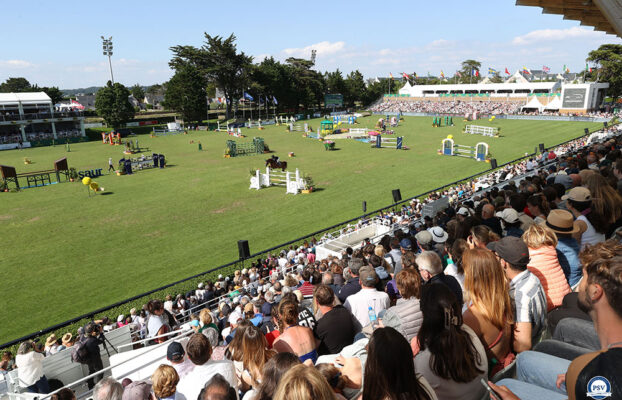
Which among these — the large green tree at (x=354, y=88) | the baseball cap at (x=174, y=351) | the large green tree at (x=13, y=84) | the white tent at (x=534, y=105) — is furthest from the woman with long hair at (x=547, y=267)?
the large green tree at (x=13, y=84)

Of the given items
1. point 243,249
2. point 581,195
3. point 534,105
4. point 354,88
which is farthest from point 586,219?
point 354,88

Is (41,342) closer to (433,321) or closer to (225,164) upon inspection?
(433,321)

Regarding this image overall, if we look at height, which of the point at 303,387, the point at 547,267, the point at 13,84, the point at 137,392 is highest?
the point at 13,84

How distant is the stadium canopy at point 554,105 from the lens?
6844 centimetres

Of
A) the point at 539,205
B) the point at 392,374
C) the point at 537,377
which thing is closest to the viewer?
the point at 392,374

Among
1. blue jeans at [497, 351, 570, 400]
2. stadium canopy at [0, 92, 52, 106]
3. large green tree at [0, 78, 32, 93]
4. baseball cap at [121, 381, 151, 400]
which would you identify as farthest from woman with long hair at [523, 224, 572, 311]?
large green tree at [0, 78, 32, 93]

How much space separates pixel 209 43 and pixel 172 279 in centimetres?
7595

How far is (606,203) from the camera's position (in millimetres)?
6016

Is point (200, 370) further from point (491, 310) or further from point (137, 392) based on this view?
point (491, 310)

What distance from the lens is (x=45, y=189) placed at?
1060 inches

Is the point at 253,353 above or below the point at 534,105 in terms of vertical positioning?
below

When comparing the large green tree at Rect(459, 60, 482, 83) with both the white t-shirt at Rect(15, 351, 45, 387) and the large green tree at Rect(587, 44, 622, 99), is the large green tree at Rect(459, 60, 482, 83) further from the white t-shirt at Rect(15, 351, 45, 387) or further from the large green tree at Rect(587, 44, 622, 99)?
the white t-shirt at Rect(15, 351, 45, 387)

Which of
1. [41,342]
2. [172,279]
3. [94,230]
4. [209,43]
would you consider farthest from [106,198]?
[209,43]

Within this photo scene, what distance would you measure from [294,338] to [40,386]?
5597 mm
